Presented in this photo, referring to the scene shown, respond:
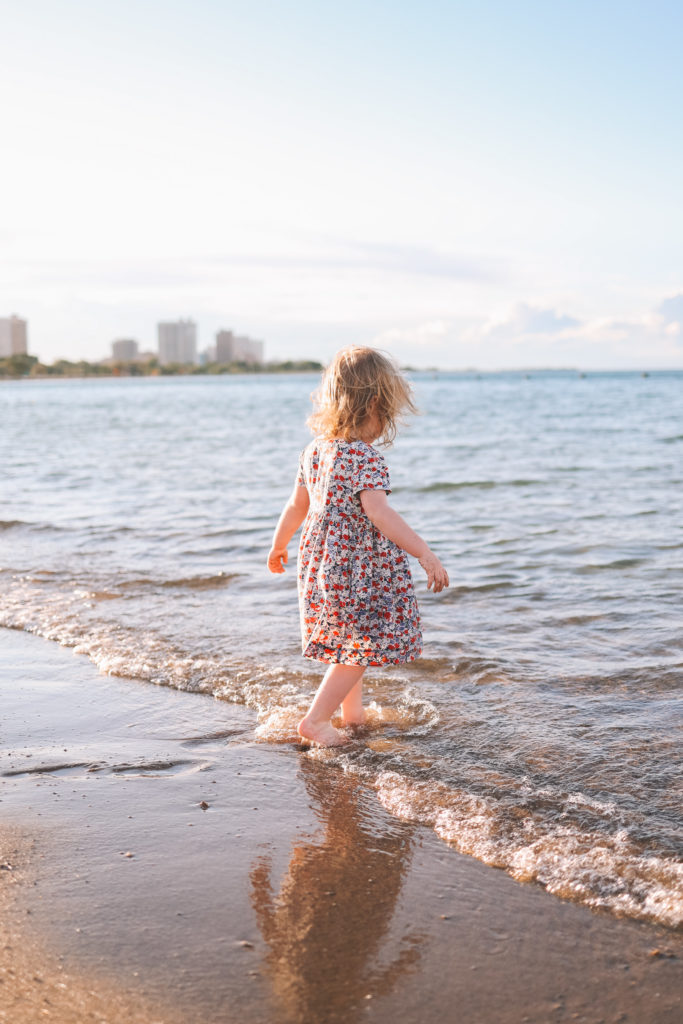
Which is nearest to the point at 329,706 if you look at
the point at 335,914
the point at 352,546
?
the point at 352,546

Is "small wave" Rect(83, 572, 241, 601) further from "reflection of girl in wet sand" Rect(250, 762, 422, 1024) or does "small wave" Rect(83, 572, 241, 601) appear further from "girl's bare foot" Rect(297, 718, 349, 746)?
"reflection of girl in wet sand" Rect(250, 762, 422, 1024)

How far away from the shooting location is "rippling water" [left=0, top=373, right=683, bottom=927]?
3.06 meters

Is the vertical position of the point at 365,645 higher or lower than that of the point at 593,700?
higher

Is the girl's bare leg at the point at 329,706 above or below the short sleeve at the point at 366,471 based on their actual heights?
below

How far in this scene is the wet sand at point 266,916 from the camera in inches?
81.6

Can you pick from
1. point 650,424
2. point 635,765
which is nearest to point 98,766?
point 635,765

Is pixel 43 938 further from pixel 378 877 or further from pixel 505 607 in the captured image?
pixel 505 607

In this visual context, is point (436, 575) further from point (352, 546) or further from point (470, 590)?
point (470, 590)

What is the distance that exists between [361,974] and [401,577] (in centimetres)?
183

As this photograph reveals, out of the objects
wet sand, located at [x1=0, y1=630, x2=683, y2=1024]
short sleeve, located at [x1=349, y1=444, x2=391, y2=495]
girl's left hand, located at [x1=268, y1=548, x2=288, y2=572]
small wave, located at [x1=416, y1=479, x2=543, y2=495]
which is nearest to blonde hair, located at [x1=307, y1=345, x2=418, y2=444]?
short sleeve, located at [x1=349, y1=444, x2=391, y2=495]

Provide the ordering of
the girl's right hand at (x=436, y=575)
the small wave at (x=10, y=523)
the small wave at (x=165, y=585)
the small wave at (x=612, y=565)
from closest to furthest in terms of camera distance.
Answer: the girl's right hand at (x=436, y=575) → the small wave at (x=165, y=585) → the small wave at (x=612, y=565) → the small wave at (x=10, y=523)

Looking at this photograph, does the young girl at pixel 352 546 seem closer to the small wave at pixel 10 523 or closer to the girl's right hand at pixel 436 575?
the girl's right hand at pixel 436 575

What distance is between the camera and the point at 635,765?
139 inches

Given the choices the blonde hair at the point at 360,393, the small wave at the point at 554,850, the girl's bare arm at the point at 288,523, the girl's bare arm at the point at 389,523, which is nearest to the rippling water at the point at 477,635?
the small wave at the point at 554,850
